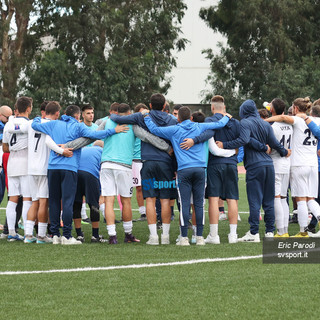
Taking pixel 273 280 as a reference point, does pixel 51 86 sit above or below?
above

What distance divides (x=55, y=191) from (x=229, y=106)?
37295 millimetres

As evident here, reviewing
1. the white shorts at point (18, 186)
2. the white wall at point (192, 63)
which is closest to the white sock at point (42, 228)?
the white shorts at point (18, 186)

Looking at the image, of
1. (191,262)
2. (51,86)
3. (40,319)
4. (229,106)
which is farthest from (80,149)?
(229,106)

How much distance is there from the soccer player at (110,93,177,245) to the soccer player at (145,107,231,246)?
19cm

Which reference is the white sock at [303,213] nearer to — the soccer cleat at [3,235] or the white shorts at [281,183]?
the white shorts at [281,183]

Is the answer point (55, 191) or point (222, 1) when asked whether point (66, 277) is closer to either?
point (55, 191)

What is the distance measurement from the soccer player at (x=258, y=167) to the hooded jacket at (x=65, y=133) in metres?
1.89

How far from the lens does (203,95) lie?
50625 mm

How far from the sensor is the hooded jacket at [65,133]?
34.1 ft

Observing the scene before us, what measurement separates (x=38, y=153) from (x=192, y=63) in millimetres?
45351

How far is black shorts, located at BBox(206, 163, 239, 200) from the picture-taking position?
10.6 meters

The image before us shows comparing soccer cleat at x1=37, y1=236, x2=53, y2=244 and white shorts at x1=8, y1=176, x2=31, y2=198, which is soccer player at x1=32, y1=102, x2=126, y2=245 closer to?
soccer cleat at x1=37, y1=236, x2=53, y2=244

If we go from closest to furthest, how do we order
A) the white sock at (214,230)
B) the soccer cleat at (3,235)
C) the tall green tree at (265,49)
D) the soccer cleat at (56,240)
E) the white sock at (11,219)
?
the white sock at (214,230), the soccer cleat at (56,240), the white sock at (11,219), the soccer cleat at (3,235), the tall green tree at (265,49)

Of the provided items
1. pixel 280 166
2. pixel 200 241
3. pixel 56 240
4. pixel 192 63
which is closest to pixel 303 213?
pixel 280 166
